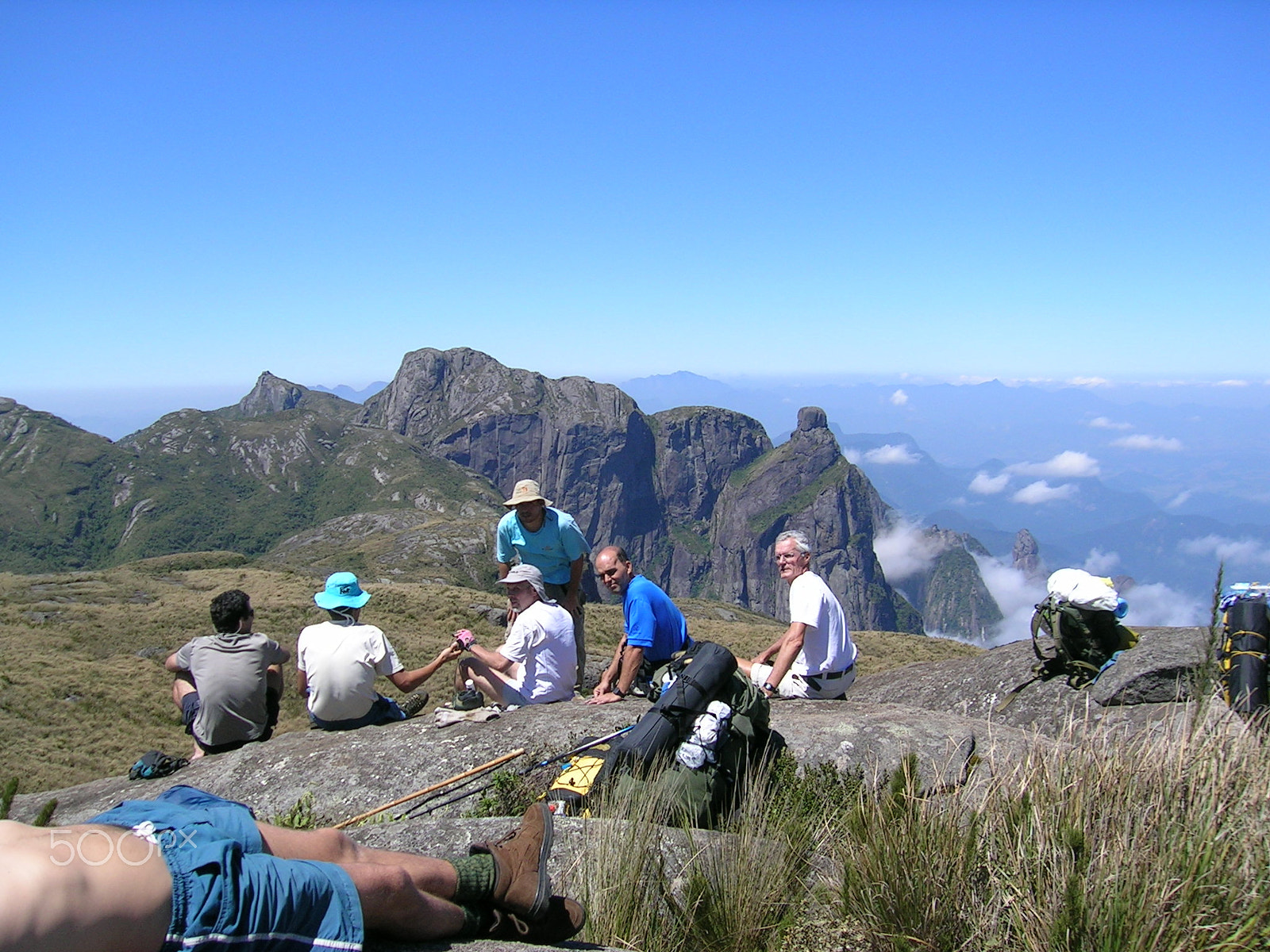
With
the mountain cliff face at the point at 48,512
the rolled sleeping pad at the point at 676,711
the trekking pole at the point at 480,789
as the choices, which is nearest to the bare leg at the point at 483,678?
the trekking pole at the point at 480,789

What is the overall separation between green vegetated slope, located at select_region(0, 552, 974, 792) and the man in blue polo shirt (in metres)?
13.0

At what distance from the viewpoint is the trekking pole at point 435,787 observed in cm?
652

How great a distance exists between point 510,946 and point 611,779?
6.03 ft

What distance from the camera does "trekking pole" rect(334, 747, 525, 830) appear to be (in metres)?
6.52

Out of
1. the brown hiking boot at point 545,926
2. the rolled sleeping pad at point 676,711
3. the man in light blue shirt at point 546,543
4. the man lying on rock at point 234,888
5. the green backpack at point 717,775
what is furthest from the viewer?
the man in light blue shirt at point 546,543

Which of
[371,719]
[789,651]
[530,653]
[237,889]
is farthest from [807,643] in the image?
[237,889]

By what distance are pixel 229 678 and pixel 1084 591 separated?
31.2 feet

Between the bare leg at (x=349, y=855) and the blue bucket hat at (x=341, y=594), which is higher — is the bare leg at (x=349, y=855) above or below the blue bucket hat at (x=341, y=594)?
below

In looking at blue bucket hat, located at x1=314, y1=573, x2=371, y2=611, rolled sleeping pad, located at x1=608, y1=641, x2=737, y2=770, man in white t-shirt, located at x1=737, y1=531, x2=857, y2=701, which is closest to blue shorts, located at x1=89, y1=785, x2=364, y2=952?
rolled sleeping pad, located at x1=608, y1=641, x2=737, y2=770

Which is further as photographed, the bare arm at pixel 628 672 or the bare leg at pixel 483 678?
the bare leg at pixel 483 678

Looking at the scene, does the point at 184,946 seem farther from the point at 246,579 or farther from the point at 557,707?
the point at 246,579

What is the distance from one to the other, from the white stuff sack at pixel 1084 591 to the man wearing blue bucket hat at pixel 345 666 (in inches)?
271

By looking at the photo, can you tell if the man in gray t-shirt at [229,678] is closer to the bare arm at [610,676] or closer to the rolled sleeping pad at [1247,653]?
the bare arm at [610,676]

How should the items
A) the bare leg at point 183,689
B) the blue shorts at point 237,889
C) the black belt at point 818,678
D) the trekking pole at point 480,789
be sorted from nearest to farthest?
the blue shorts at point 237,889 < the trekking pole at point 480,789 < the black belt at point 818,678 < the bare leg at point 183,689
